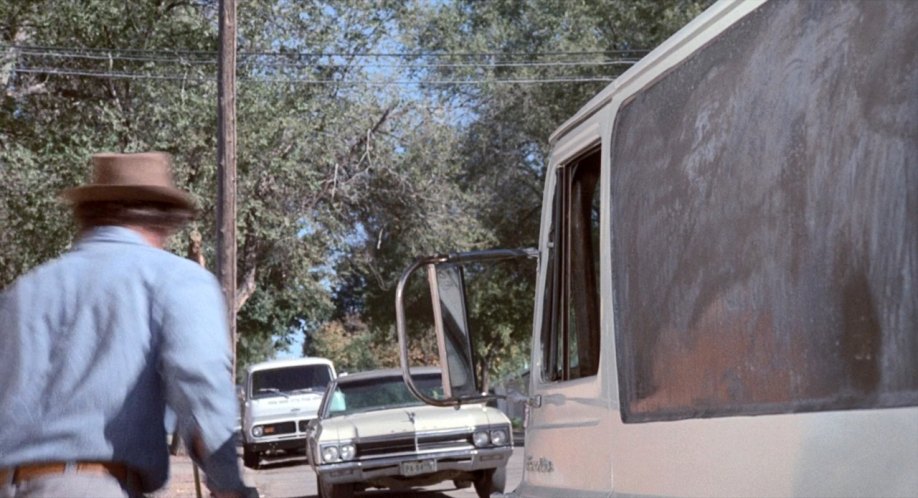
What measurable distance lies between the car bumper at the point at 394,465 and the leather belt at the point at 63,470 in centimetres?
1111

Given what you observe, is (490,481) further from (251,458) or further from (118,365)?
(118,365)

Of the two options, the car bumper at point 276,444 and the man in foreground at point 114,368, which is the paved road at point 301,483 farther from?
the man in foreground at point 114,368

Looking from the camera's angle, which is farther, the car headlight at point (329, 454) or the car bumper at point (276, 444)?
the car bumper at point (276, 444)

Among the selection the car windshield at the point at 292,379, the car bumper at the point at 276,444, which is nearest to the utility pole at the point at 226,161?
the car bumper at the point at 276,444

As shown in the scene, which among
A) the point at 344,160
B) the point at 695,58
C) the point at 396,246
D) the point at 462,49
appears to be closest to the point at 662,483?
the point at 695,58

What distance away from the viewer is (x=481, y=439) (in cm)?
1472

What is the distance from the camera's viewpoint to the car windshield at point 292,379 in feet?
81.4

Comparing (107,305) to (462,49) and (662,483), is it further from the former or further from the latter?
(462,49)

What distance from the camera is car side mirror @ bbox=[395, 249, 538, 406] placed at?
4.73 metres

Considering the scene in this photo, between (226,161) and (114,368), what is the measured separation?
51.5 ft

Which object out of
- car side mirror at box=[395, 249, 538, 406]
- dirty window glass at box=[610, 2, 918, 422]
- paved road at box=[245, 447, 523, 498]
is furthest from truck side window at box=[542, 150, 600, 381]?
paved road at box=[245, 447, 523, 498]

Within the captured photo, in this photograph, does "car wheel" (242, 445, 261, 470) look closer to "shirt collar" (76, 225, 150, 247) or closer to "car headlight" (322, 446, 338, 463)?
"car headlight" (322, 446, 338, 463)

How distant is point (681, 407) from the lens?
356cm

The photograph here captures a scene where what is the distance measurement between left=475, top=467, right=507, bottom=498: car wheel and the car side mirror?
33.8 ft
